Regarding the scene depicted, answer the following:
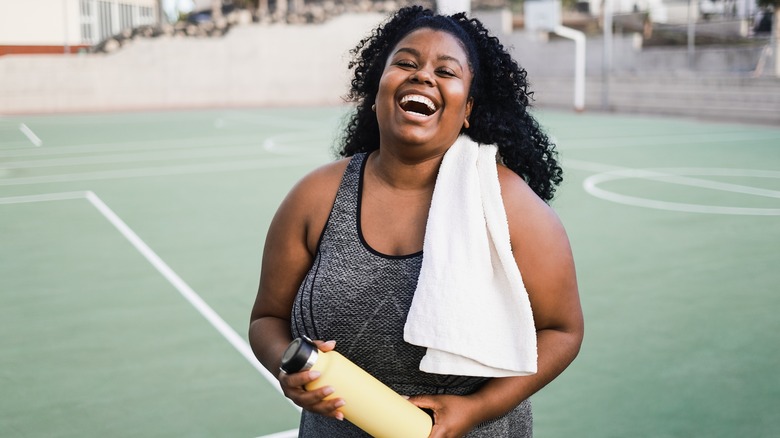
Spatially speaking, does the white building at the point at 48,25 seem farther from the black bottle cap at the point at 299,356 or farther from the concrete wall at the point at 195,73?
the black bottle cap at the point at 299,356

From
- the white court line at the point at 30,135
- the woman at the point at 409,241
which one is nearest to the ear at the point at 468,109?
the woman at the point at 409,241

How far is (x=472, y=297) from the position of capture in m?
1.92

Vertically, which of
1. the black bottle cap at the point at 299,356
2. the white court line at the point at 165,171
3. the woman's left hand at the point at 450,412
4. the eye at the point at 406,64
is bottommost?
the white court line at the point at 165,171

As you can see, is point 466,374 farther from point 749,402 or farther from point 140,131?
point 140,131

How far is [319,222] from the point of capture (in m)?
2.13

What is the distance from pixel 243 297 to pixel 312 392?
4.54 meters

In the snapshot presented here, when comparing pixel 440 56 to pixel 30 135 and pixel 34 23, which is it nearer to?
pixel 30 135

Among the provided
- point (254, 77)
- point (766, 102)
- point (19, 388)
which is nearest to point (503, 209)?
point (19, 388)

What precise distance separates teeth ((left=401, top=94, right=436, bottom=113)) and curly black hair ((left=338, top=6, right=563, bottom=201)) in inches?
7.0

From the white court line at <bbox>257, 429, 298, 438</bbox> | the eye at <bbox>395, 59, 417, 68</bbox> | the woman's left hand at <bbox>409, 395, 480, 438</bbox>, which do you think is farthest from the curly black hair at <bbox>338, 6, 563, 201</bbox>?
the white court line at <bbox>257, 429, 298, 438</bbox>

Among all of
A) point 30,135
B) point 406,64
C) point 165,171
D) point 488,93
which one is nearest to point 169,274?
point 488,93

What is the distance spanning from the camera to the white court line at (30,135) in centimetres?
1697

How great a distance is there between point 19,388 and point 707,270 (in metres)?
4.76

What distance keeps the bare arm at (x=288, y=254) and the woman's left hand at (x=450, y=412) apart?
0.36 m
